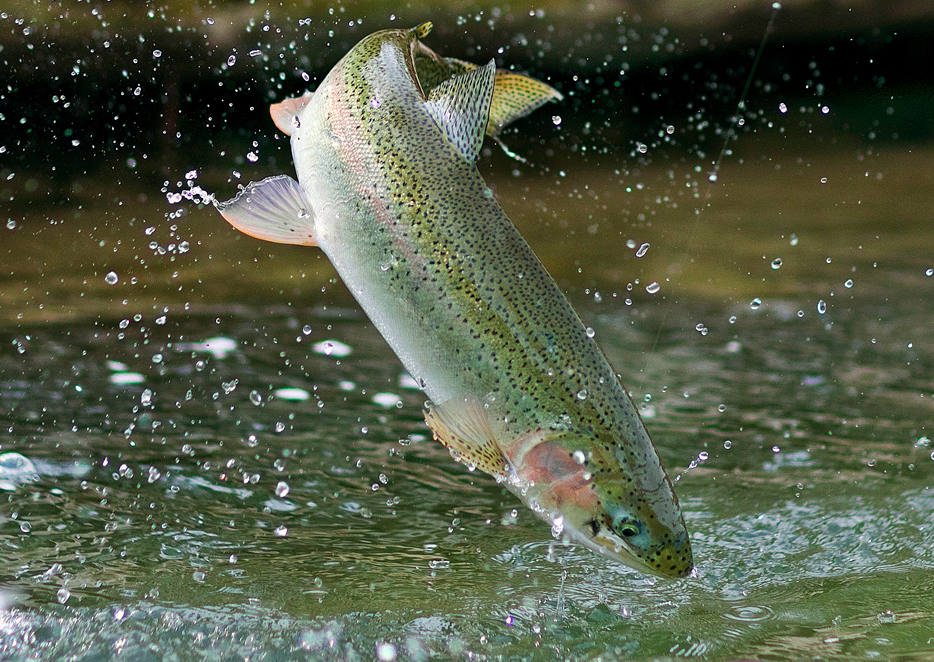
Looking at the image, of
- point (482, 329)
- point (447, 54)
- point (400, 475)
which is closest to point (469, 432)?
point (482, 329)

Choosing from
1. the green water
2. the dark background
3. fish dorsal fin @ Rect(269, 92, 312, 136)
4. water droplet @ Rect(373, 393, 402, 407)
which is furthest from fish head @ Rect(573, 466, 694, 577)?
the dark background

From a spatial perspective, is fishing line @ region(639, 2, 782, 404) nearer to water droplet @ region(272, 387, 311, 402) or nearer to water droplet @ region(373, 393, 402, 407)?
water droplet @ region(373, 393, 402, 407)

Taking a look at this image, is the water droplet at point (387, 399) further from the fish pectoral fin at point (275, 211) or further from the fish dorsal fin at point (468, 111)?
the fish dorsal fin at point (468, 111)

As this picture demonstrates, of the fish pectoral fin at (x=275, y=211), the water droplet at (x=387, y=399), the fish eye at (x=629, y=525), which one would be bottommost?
the fish eye at (x=629, y=525)

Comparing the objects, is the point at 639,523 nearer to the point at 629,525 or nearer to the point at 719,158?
the point at 629,525

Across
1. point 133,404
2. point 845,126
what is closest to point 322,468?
point 133,404

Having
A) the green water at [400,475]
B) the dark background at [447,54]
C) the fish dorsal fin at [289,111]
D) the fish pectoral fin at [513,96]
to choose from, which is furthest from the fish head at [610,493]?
the dark background at [447,54]

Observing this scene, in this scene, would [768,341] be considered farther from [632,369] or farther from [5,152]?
[5,152]
